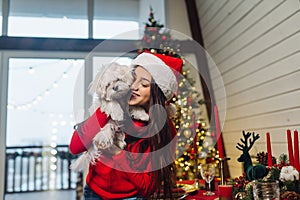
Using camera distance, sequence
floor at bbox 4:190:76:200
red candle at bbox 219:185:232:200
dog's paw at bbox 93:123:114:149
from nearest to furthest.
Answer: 1. dog's paw at bbox 93:123:114:149
2. red candle at bbox 219:185:232:200
3. floor at bbox 4:190:76:200

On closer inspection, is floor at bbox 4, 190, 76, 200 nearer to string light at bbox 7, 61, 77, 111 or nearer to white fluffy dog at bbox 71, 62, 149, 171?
string light at bbox 7, 61, 77, 111

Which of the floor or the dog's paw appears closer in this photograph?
the dog's paw

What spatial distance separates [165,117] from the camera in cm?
102

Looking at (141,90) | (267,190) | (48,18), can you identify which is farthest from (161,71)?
(48,18)

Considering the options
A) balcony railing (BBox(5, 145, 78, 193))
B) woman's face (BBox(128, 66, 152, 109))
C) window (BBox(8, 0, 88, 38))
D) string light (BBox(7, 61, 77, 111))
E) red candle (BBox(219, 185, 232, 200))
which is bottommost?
balcony railing (BBox(5, 145, 78, 193))

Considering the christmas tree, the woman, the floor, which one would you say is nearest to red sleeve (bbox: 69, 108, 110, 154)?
the woman

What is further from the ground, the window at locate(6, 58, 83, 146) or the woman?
the window at locate(6, 58, 83, 146)

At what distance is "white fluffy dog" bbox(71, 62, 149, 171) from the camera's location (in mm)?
958

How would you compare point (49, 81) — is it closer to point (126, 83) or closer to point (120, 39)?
point (120, 39)

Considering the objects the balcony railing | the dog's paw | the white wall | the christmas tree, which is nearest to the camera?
the dog's paw

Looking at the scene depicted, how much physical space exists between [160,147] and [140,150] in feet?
0.22

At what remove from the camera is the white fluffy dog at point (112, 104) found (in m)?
0.96

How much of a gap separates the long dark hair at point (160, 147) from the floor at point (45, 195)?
3806 mm

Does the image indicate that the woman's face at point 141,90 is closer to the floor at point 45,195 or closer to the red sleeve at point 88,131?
the red sleeve at point 88,131
